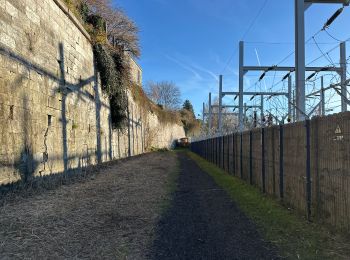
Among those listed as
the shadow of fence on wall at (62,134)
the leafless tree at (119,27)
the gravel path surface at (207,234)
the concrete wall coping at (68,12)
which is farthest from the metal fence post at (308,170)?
the leafless tree at (119,27)

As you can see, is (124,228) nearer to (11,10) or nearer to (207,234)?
(207,234)

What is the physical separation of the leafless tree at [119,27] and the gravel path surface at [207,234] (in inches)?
730

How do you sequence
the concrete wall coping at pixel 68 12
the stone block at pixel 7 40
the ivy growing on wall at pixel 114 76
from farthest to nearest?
the ivy growing on wall at pixel 114 76 < the concrete wall coping at pixel 68 12 < the stone block at pixel 7 40

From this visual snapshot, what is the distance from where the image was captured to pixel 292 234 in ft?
17.9

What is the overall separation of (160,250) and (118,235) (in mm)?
871

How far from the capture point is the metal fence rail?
534 centimetres

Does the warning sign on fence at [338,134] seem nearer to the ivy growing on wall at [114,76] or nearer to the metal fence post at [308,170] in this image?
the metal fence post at [308,170]

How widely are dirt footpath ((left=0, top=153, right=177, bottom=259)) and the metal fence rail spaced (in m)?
2.59

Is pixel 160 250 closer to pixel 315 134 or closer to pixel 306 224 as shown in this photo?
pixel 306 224

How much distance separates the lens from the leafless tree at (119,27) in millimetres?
24453

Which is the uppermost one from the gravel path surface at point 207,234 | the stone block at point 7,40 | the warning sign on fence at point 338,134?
the stone block at point 7,40

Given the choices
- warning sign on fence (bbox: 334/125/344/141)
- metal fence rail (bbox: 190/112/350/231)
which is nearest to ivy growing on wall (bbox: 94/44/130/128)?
metal fence rail (bbox: 190/112/350/231)

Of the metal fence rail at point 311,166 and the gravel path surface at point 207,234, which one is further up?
the metal fence rail at point 311,166

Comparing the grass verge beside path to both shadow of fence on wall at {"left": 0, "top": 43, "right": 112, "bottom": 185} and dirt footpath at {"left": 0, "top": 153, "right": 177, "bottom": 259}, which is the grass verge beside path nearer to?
dirt footpath at {"left": 0, "top": 153, "right": 177, "bottom": 259}
